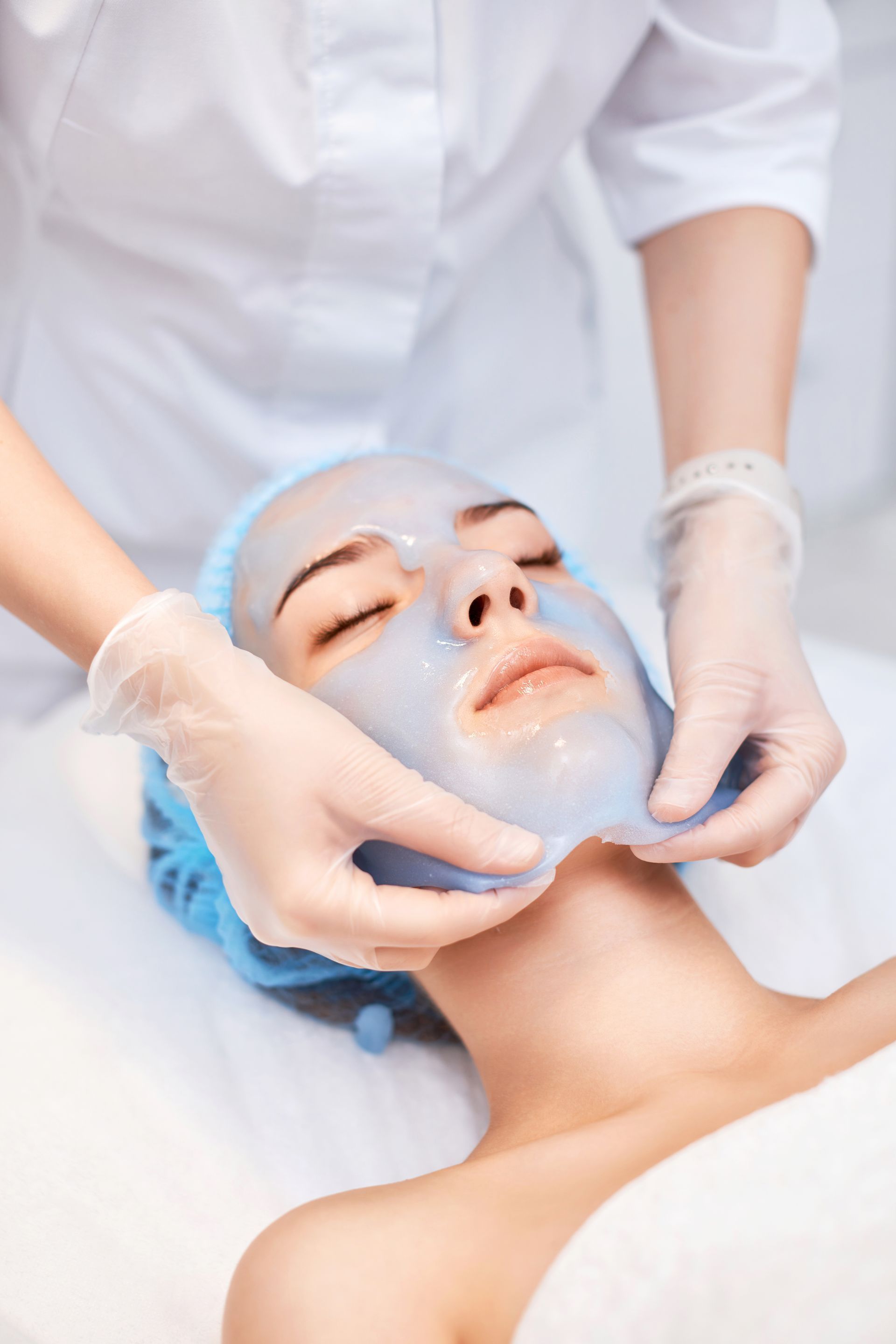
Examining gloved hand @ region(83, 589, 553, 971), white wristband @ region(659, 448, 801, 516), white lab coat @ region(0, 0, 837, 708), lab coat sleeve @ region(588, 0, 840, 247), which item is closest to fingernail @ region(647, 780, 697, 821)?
gloved hand @ region(83, 589, 553, 971)

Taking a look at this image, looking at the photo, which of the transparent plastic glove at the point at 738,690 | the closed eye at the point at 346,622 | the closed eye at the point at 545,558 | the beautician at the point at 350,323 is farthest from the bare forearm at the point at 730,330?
the closed eye at the point at 346,622

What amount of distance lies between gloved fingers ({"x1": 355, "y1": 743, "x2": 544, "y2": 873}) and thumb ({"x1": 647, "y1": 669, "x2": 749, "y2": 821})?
6.2 inches

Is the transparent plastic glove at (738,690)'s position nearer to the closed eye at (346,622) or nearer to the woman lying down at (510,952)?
the woman lying down at (510,952)

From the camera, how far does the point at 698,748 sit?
1075mm

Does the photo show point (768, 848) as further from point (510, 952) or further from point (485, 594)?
point (485, 594)

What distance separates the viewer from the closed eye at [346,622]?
1.12 m

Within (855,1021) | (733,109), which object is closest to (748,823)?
(855,1021)

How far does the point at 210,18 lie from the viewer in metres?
1.17

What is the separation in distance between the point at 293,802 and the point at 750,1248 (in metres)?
0.48

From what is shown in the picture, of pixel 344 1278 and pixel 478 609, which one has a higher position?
pixel 478 609

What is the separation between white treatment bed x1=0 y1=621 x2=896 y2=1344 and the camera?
0.80 meters

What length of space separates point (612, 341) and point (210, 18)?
1498 mm

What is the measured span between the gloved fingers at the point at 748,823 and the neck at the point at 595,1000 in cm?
8

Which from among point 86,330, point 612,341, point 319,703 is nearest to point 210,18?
point 86,330
